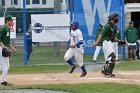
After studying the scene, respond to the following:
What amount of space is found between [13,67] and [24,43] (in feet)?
5.26

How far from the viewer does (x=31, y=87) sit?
12.0 m

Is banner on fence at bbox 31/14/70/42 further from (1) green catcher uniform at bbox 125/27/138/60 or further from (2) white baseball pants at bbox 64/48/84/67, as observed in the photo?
(2) white baseball pants at bbox 64/48/84/67

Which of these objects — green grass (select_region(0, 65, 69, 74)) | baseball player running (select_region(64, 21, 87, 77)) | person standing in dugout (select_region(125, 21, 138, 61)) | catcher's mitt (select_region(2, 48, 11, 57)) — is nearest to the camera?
catcher's mitt (select_region(2, 48, 11, 57))

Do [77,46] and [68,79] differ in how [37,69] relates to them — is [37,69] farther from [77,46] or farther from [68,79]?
[68,79]

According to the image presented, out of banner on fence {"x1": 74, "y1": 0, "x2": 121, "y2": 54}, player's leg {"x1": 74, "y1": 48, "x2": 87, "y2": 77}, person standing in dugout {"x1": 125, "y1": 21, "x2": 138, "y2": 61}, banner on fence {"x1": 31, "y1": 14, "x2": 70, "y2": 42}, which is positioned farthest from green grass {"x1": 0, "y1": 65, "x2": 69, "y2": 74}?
person standing in dugout {"x1": 125, "y1": 21, "x2": 138, "y2": 61}

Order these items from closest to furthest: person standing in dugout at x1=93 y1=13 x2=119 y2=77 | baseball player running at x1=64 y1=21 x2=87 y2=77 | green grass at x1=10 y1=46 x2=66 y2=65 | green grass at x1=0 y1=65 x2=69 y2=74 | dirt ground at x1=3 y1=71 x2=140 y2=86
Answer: dirt ground at x1=3 y1=71 x2=140 y2=86 → person standing in dugout at x1=93 y1=13 x2=119 y2=77 → baseball player running at x1=64 y1=21 x2=87 y2=77 → green grass at x1=0 y1=65 x2=69 y2=74 → green grass at x1=10 y1=46 x2=66 y2=65

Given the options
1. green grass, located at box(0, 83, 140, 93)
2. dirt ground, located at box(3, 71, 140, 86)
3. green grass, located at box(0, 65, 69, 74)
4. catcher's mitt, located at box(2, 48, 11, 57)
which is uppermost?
catcher's mitt, located at box(2, 48, 11, 57)

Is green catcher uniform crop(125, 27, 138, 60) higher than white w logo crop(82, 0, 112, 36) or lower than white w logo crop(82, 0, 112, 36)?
lower

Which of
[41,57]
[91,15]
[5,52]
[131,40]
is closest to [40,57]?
[41,57]

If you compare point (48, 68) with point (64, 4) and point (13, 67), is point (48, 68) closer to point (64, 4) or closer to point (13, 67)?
point (13, 67)

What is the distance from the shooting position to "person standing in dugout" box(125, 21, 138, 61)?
21641 millimetres

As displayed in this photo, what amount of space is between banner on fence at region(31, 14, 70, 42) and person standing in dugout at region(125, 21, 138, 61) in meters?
3.15

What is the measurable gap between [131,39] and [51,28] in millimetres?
4075

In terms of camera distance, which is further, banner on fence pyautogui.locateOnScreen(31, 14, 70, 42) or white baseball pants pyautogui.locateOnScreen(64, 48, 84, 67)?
banner on fence pyautogui.locateOnScreen(31, 14, 70, 42)
